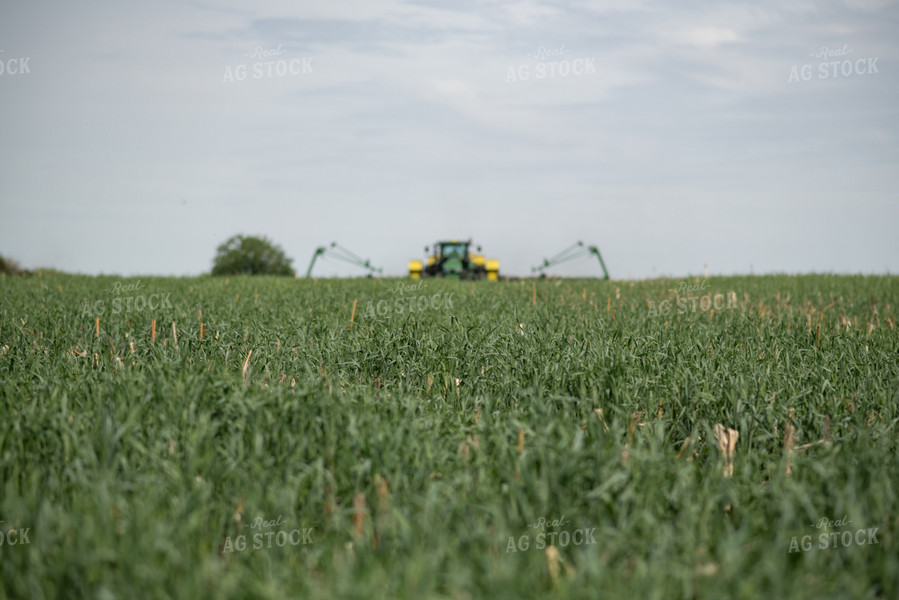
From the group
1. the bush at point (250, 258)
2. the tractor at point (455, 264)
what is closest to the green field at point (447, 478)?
the tractor at point (455, 264)

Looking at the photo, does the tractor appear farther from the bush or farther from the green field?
the bush

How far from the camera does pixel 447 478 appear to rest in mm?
3275

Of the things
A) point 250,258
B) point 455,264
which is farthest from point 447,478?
point 250,258

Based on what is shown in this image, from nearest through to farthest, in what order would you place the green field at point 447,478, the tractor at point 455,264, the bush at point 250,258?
1. the green field at point 447,478
2. the tractor at point 455,264
3. the bush at point 250,258

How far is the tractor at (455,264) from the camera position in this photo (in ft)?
87.0

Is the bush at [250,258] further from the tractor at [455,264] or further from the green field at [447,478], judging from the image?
the green field at [447,478]

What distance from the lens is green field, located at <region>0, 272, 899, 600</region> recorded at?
7.68 ft

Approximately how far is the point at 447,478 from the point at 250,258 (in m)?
53.5

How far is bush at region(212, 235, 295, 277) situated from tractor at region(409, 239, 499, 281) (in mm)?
28577

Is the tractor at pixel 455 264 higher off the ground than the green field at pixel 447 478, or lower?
higher

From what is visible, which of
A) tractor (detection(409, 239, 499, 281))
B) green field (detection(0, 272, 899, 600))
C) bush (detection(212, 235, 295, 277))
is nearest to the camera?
green field (detection(0, 272, 899, 600))

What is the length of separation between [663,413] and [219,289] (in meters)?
10.5

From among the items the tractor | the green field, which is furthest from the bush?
the green field

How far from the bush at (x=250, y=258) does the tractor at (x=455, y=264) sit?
1125 inches
